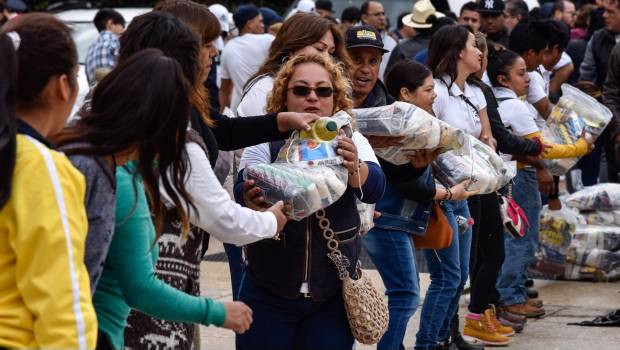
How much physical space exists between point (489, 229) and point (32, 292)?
476 centimetres

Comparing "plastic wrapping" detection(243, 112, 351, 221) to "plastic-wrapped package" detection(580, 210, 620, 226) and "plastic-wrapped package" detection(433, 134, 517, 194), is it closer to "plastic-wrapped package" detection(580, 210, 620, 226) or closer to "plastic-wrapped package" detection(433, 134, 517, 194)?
"plastic-wrapped package" detection(433, 134, 517, 194)

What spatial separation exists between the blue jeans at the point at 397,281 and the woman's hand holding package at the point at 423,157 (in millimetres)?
441

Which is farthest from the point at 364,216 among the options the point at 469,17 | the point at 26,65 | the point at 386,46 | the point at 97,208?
the point at 386,46

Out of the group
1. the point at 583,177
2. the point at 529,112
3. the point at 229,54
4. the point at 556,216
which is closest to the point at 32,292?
the point at 529,112

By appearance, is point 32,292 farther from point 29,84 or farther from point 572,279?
point 572,279

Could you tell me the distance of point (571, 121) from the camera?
7691 millimetres

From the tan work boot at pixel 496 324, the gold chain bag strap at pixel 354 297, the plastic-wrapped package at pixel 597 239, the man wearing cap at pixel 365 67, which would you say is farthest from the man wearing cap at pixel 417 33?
the gold chain bag strap at pixel 354 297

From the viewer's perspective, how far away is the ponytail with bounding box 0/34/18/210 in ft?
8.57

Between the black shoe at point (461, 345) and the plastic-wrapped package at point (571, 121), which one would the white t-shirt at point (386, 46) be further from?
the black shoe at point (461, 345)

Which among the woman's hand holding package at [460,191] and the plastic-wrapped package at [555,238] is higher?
the woman's hand holding package at [460,191]

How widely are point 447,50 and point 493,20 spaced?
12.0 ft

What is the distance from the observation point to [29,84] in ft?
9.27

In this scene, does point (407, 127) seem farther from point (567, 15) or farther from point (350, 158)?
point (567, 15)

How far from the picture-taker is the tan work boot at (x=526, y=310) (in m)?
7.64
